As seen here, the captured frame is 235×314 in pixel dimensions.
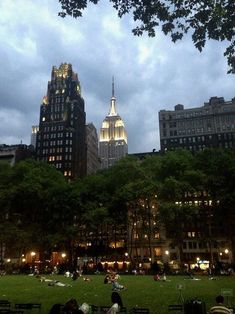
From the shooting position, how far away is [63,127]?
16000 centimetres

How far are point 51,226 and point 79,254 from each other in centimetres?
2888

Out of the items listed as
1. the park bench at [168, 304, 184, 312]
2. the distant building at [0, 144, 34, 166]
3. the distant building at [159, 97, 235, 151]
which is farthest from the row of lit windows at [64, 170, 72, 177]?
the park bench at [168, 304, 184, 312]

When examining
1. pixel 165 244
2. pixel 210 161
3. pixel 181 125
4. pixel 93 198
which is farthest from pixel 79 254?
pixel 181 125

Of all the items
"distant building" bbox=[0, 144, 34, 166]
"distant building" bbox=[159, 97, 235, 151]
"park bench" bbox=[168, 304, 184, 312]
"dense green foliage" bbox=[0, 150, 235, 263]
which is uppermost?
"distant building" bbox=[159, 97, 235, 151]

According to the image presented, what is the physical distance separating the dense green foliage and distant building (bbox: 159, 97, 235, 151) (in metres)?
69.3

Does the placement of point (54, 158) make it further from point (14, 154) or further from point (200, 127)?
point (200, 127)

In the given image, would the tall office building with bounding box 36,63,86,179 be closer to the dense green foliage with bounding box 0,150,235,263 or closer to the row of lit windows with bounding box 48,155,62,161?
the row of lit windows with bounding box 48,155,62,161

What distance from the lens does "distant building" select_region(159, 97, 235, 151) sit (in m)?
145

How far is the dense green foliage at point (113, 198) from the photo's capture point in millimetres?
68125

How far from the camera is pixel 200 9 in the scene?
12.5 meters

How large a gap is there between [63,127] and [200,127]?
56284 mm

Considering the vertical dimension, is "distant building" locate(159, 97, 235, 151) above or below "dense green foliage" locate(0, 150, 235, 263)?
above

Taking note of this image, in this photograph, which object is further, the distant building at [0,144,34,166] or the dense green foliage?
the distant building at [0,144,34,166]

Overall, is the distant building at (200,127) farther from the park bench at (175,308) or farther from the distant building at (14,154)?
the park bench at (175,308)
